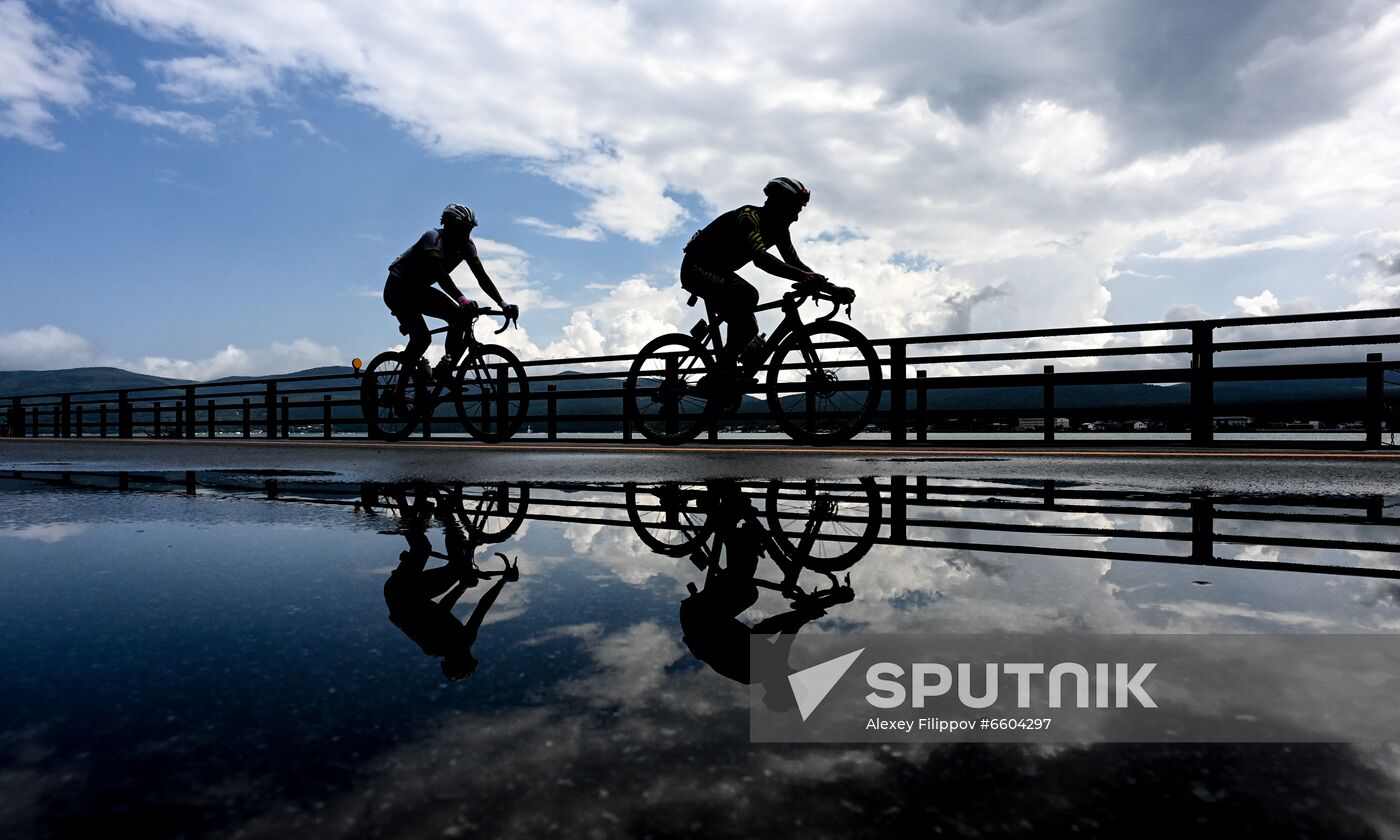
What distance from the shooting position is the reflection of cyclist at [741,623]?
1.42m

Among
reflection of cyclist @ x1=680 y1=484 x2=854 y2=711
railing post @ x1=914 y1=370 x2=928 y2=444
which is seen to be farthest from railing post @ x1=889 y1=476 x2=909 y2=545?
railing post @ x1=914 y1=370 x2=928 y2=444

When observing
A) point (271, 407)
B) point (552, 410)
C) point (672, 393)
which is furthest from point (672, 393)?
point (271, 407)

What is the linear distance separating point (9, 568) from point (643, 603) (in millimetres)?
2050

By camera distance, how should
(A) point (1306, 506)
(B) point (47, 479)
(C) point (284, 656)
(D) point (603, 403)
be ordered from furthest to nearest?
(D) point (603, 403), (B) point (47, 479), (A) point (1306, 506), (C) point (284, 656)

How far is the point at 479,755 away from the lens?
1.09 metres

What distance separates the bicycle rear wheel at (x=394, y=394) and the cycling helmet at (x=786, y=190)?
5.24 m

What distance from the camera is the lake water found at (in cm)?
95

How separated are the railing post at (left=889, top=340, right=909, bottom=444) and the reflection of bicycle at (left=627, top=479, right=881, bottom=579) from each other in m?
4.45

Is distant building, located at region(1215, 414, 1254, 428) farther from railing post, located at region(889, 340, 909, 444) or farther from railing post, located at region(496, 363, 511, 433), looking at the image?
railing post, located at region(496, 363, 511, 433)

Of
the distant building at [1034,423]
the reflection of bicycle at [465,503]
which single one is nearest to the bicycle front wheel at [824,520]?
the reflection of bicycle at [465,503]

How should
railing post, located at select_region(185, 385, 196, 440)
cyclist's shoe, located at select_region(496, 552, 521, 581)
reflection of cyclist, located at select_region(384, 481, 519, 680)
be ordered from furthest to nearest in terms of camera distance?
railing post, located at select_region(185, 385, 196, 440), cyclist's shoe, located at select_region(496, 552, 521, 581), reflection of cyclist, located at select_region(384, 481, 519, 680)

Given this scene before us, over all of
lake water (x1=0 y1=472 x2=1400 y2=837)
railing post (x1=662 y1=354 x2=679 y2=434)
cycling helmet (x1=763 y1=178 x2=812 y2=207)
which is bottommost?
lake water (x1=0 y1=472 x2=1400 y2=837)

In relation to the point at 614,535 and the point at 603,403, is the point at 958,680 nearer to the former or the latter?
the point at 614,535

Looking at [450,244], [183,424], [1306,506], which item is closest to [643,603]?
[1306,506]
